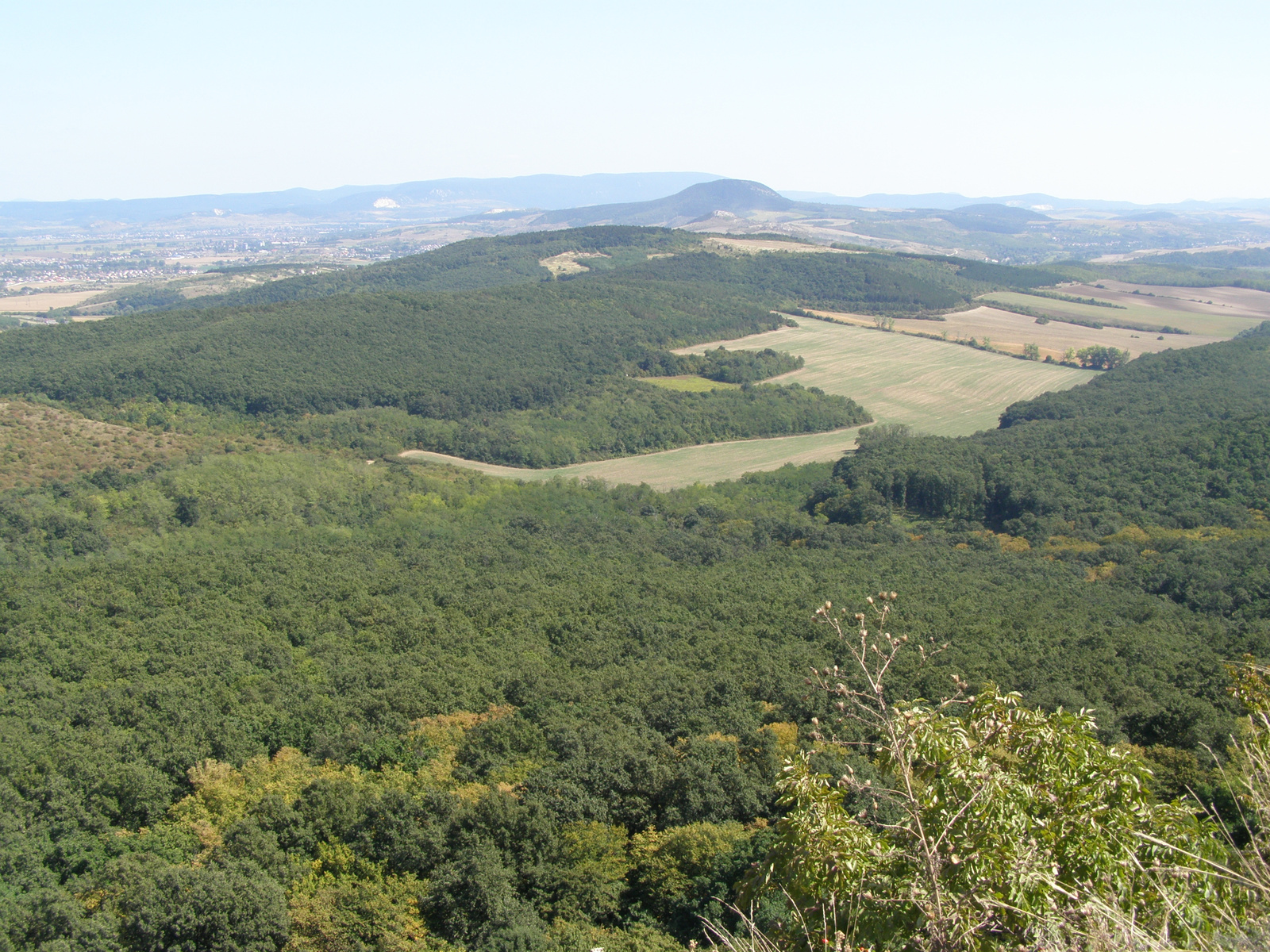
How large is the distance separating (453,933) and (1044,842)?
790 inches

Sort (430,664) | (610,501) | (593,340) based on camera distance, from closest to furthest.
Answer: (430,664)
(610,501)
(593,340)

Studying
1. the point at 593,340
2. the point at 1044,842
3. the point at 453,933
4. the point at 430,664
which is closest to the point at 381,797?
the point at 453,933

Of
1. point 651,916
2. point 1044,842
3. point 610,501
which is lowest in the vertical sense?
point 610,501

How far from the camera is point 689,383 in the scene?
13038cm

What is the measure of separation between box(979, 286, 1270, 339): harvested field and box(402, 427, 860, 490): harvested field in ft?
304

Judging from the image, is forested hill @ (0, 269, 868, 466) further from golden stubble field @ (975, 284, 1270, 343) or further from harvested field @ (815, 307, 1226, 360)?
golden stubble field @ (975, 284, 1270, 343)

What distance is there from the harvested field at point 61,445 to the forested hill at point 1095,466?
71.7 metres

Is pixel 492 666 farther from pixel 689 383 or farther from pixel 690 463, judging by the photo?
pixel 689 383

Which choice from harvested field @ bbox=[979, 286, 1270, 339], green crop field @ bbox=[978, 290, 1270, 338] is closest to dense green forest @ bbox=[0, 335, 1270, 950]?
green crop field @ bbox=[978, 290, 1270, 338]

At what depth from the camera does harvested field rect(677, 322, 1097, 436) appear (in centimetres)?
11919

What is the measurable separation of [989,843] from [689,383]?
12213 cm

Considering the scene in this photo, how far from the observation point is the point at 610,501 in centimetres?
8938

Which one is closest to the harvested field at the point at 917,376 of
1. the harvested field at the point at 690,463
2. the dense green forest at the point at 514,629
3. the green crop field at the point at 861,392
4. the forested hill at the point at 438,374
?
the green crop field at the point at 861,392

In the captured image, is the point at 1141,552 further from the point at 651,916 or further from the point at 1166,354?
the point at 1166,354
